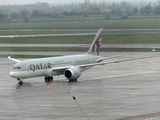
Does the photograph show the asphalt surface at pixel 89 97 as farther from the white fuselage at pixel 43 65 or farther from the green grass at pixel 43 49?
the green grass at pixel 43 49

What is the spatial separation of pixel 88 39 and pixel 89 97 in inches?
3322

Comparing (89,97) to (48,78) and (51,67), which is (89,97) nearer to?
(51,67)

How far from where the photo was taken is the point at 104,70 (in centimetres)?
6569

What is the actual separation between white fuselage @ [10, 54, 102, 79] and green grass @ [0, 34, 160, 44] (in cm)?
6091

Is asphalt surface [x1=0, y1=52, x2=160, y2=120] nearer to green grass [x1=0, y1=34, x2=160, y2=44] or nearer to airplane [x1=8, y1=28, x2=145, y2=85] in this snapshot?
airplane [x1=8, y1=28, x2=145, y2=85]

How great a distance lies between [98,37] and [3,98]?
23.2 meters

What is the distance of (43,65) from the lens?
53.0 metres

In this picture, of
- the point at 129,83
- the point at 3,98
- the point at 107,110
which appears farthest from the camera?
the point at 129,83

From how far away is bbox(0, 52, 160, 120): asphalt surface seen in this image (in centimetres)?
3191

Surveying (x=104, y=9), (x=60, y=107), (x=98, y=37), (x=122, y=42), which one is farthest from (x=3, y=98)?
(x=104, y=9)

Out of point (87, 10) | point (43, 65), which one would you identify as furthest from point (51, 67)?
point (87, 10)

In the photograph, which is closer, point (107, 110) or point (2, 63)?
point (107, 110)

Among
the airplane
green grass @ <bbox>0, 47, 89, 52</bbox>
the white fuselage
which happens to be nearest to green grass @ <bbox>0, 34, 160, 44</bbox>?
green grass @ <bbox>0, 47, 89, 52</bbox>

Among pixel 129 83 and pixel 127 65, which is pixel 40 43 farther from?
pixel 129 83
